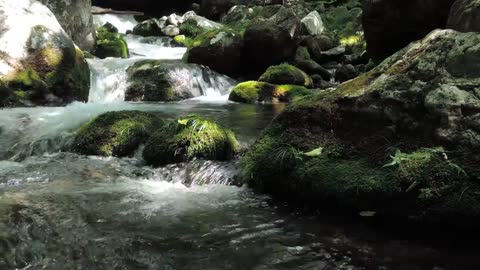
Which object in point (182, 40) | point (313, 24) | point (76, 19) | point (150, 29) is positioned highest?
point (313, 24)

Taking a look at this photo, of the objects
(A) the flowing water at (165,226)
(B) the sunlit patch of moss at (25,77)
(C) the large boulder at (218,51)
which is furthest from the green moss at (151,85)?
(A) the flowing water at (165,226)

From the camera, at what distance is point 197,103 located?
42.7 feet

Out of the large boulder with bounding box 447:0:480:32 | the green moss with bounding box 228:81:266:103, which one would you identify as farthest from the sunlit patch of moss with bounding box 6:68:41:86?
the large boulder with bounding box 447:0:480:32

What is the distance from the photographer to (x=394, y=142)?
14.5ft

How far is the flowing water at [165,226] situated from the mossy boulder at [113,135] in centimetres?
19

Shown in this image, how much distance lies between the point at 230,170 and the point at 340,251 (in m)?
2.32

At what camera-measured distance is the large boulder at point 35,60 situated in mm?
10172

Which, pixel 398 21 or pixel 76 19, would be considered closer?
pixel 398 21

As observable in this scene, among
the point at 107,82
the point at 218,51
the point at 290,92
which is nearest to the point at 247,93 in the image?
the point at 290,92

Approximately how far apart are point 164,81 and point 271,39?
4.57 metres

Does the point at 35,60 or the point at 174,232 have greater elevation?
the point at 35,60

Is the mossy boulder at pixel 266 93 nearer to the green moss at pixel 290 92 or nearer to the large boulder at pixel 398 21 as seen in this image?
the green moss at pixel 290 92

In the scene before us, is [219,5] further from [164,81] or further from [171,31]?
[164,81]

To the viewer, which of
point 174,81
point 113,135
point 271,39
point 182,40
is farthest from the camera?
point 182,40
